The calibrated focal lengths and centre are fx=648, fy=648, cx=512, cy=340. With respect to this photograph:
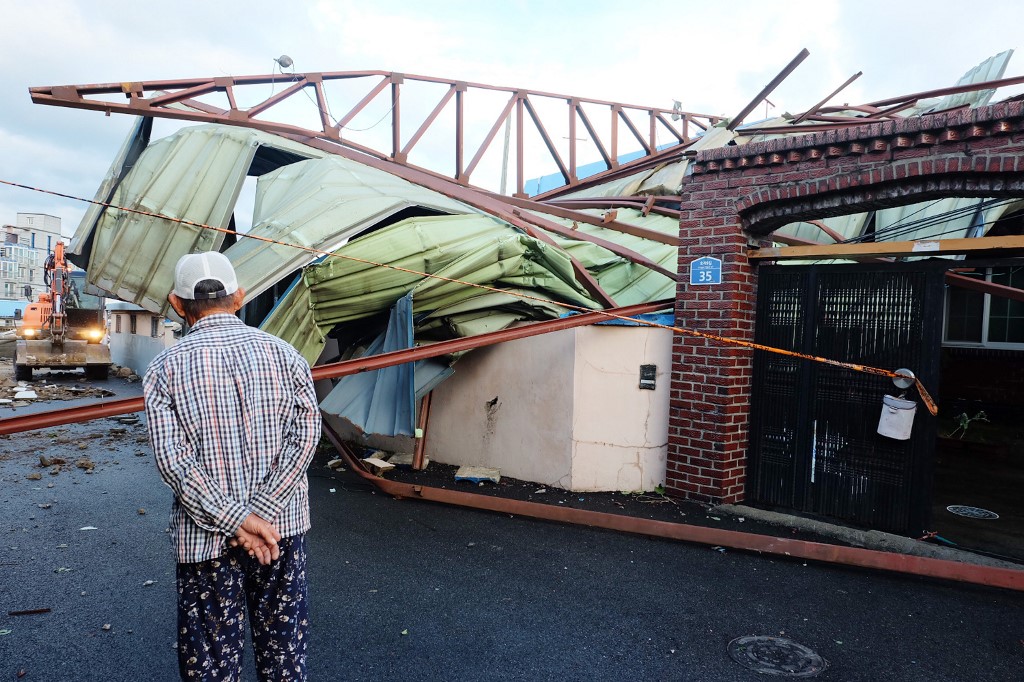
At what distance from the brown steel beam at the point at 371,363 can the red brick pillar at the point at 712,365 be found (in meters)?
0.61

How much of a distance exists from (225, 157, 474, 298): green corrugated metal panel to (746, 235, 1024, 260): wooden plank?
395 centimetres

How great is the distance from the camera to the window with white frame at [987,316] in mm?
9984

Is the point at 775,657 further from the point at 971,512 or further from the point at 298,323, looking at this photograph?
the point at 298,323

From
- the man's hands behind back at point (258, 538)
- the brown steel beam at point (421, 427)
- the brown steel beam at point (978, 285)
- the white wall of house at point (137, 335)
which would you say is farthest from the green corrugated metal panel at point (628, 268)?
the white wall of house at point (137, 335)

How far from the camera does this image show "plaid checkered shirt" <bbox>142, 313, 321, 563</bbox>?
7.04 ft

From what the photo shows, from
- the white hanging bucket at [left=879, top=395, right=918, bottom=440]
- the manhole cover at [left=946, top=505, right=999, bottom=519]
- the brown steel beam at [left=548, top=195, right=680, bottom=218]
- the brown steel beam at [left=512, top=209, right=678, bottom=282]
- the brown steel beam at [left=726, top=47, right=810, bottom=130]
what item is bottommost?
the manhole cover at [left=946, top=505, right=999, bottom=519]

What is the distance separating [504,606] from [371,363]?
209 centimetres

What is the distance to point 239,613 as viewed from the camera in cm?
235

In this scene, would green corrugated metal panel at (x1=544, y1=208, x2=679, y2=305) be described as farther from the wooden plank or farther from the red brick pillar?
the wooden plank

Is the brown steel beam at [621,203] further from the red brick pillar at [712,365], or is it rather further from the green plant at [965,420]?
the green plant at [965,420]

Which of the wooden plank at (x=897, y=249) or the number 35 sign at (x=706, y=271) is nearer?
the wooden plank at (x=897, y=249)

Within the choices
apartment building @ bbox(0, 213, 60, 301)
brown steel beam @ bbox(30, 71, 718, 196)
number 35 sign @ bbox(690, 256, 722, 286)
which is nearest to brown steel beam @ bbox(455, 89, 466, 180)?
brown steel beam @ bbox(30, 71, 718, 196)

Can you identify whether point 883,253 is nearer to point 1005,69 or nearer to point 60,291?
point 1005,69

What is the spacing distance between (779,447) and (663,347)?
1.49m
